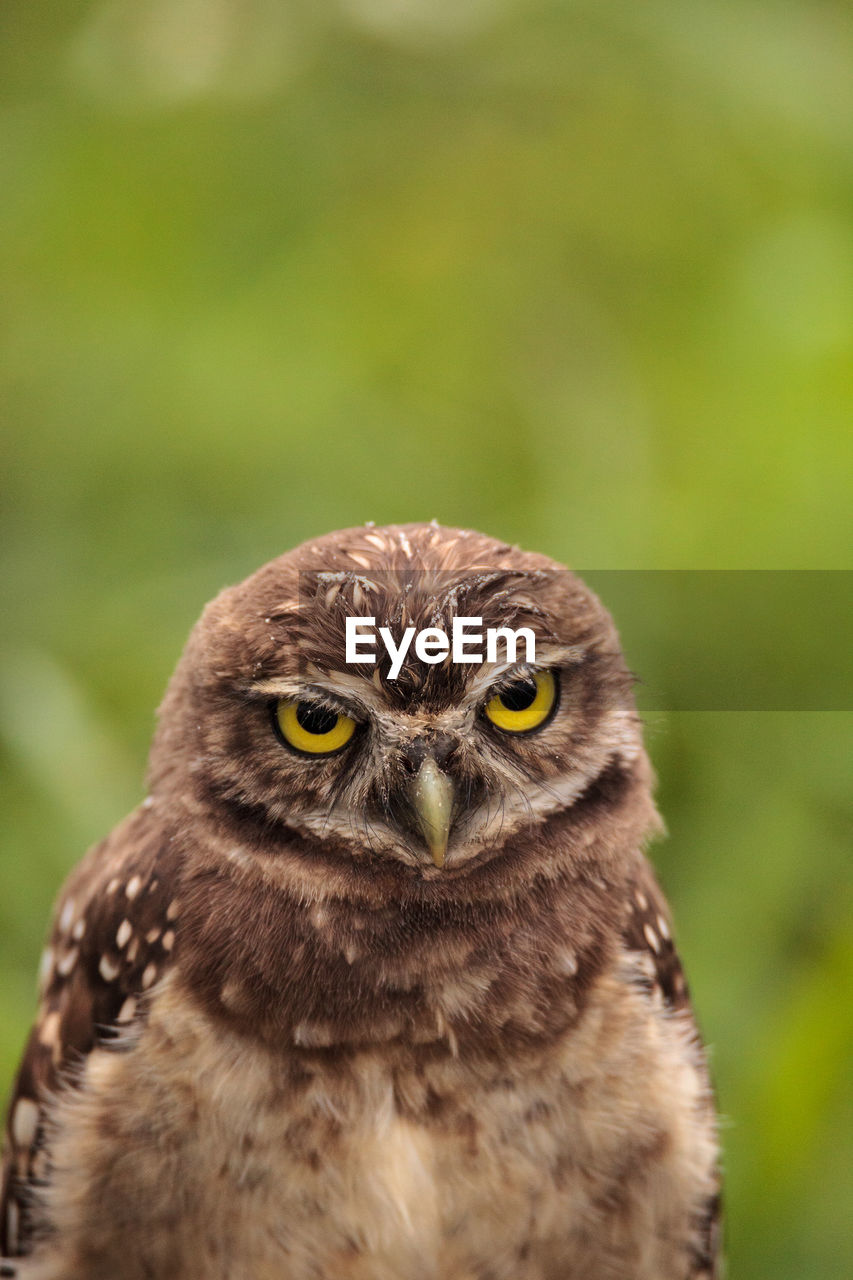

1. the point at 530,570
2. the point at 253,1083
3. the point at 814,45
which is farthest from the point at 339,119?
the point at 253,1083

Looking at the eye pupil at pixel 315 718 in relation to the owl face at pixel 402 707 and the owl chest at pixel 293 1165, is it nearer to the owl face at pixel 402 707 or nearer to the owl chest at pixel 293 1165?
the owl face at pixel 402 707

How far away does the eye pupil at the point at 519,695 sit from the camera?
5.86 ft

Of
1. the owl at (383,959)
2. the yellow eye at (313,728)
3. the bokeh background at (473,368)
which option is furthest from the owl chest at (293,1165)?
the bokeh background at (473,368)

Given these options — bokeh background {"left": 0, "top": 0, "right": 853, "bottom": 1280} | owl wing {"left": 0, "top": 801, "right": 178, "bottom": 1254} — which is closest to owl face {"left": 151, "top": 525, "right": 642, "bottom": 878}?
owl wing {"left": 0, "top": 801, "right": 178, "bottom": 1254}

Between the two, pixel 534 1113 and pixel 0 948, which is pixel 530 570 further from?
pixel 0 948

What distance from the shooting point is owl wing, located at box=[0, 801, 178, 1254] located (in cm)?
Result: 202

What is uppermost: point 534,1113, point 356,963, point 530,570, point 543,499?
point 543,499

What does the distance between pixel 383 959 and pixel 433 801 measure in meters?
0.29

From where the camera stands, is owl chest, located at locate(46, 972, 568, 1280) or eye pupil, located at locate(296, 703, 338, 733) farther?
owl chest, located at locate(46, 972, 568, 1280)

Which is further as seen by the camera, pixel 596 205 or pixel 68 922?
pixel 596 205

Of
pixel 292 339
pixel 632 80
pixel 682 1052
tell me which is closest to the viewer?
pixel 682 1052

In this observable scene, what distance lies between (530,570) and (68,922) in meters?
1.00

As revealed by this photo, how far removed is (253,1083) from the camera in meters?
1.92

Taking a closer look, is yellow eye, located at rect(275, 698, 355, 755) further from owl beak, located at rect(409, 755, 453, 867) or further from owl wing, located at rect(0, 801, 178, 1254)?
owl wing, located at rect(0, 801, 178, 1254)
